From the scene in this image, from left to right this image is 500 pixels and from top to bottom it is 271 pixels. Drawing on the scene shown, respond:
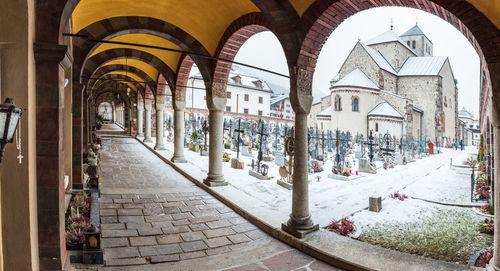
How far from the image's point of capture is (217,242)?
4316 mm

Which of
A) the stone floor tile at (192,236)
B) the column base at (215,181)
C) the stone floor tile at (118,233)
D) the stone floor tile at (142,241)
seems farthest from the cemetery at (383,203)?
the stone floor tile at (118,233)

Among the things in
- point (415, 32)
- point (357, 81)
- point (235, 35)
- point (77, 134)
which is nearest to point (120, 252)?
point (77, 134)

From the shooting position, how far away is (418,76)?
34375mm

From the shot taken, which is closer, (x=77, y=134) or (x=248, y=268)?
(x=248, y=268)

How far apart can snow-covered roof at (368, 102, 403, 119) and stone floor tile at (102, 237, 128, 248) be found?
28.6m

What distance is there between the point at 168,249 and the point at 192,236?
52 cm

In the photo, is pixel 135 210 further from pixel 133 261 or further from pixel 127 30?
pixel 127 30

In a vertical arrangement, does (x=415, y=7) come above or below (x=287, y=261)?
above

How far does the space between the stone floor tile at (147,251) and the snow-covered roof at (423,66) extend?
38.3 m

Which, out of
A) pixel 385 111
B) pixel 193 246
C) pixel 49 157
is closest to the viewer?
pixel 49 157

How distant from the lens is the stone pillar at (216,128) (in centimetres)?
724

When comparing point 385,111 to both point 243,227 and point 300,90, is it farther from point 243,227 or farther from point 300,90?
point 243,227

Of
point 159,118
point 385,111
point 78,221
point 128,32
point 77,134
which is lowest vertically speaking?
point 78,221

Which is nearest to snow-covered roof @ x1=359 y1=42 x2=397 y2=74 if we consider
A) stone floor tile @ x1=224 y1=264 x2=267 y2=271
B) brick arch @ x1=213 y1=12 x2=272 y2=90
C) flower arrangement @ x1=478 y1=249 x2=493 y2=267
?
brick arch @ x1=213 y1=12 x2=272 y2=90
